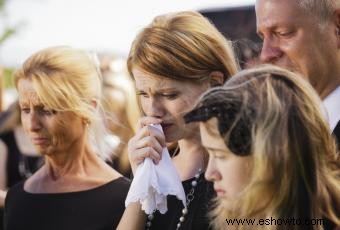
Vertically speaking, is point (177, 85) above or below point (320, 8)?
below

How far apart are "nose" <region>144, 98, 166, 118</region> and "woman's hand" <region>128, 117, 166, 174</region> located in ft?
0.06

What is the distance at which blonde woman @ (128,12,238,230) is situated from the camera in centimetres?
277

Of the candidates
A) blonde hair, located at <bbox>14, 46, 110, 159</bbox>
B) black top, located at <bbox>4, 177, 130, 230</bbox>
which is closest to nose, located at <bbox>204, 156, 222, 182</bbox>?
black top, located at <bbox>4, 177, 130, 230</bbox>

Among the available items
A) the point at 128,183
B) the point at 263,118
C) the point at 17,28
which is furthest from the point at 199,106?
the point at 17,28

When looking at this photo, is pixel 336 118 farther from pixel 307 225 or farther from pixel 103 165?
pixel 103 165

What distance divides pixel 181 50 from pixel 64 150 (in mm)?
954

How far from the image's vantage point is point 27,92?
343 cm

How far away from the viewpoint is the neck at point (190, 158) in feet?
9.57

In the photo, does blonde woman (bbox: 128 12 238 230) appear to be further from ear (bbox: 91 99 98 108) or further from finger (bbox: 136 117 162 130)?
ear (bbox: 91 99 98 108)

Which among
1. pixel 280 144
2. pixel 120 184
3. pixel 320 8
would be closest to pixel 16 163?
pixel 120 184

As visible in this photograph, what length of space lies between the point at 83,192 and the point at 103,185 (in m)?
0.09

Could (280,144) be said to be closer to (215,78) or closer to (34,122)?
(215,78)

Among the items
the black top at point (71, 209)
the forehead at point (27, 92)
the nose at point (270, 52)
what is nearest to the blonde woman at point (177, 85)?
the nose at point (270, 52)

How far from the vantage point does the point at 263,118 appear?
7.49 ft
